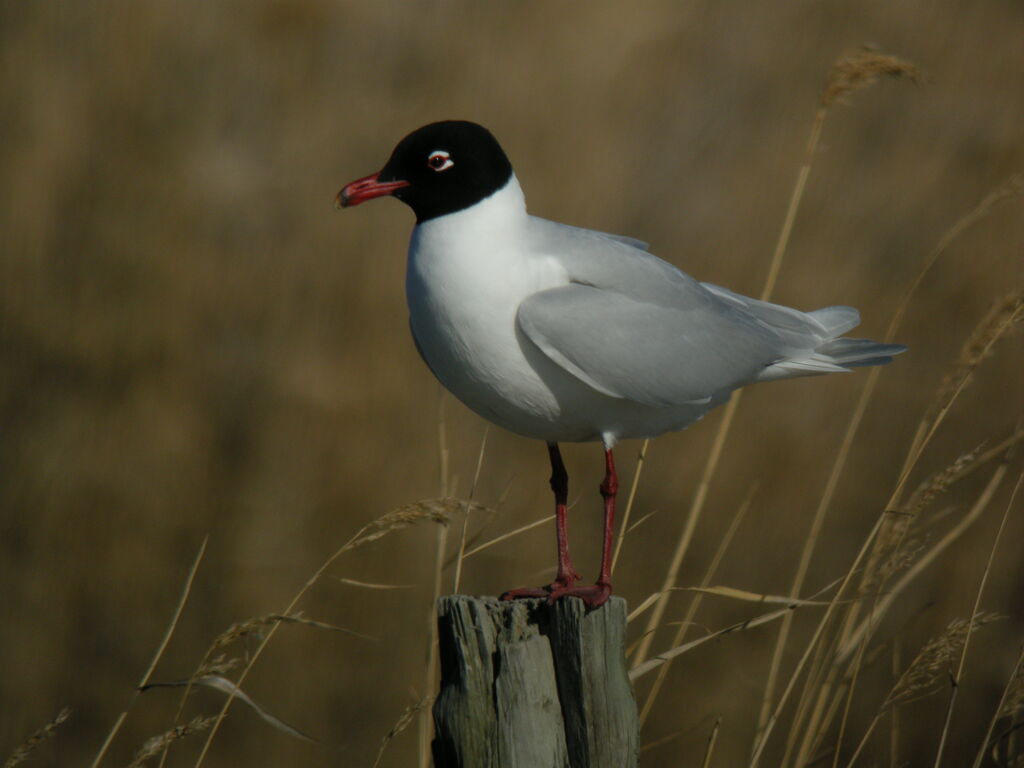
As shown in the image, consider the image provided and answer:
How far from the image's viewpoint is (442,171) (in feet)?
8.93

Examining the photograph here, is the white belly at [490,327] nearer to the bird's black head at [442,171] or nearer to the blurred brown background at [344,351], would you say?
the bird's black head at [442,171]

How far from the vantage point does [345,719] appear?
473 centimetres

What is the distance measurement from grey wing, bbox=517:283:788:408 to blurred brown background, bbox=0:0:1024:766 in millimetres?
1788

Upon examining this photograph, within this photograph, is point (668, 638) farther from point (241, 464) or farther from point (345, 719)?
point (241, 464)

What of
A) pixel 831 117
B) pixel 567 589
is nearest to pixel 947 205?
pixel 831 117

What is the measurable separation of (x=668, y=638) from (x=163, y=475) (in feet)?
6.83

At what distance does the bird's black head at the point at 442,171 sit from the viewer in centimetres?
271

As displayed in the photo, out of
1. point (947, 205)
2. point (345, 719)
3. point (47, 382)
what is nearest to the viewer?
point (345, 719)

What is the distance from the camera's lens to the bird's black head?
2705mm

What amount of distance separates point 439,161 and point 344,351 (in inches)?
98.4

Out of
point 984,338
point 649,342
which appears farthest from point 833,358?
point 649,342

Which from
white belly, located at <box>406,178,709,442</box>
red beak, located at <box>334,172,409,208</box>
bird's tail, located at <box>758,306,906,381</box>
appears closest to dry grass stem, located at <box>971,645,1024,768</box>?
bird's tail, located at <box>758,306,906,381</box>

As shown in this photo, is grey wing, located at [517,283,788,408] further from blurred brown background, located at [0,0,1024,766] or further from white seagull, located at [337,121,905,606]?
blurred brown background, located at [0,0,1024,766]

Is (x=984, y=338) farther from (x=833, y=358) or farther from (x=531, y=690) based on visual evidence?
(x=531, y=690)
